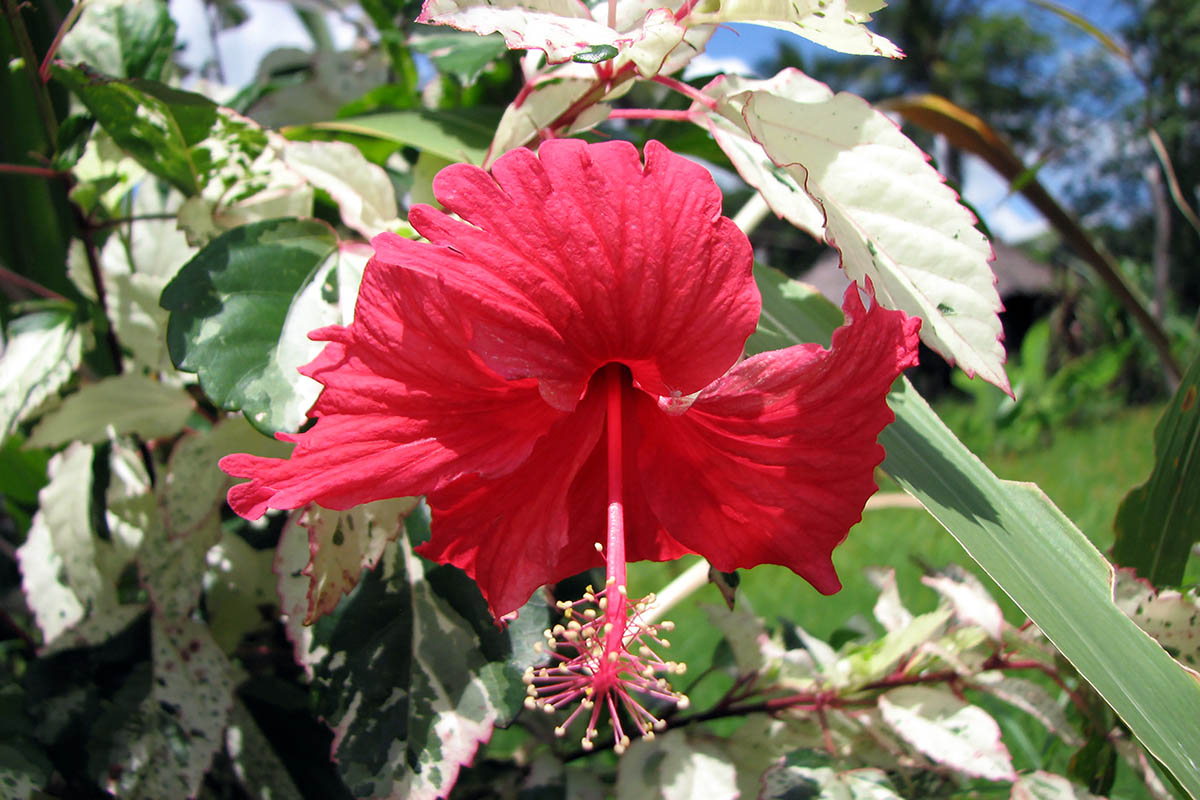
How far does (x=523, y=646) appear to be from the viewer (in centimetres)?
47

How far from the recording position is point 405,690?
46 centimetres

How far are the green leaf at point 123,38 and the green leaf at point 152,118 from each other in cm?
13

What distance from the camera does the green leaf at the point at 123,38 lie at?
0.60 m

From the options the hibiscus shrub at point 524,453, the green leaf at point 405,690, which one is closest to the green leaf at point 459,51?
the hibiscus shrub at point 524,453

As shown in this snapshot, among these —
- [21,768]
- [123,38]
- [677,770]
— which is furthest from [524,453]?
[123,38]

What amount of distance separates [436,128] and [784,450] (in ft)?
1.20

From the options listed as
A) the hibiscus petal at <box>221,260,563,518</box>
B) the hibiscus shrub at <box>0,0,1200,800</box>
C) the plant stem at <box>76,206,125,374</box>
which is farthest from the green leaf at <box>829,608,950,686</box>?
the plant stem at <box>76,206,125,374</box>

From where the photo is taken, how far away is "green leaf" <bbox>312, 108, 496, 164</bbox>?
1.78 feet

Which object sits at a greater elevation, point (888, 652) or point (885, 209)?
point (885, 209)

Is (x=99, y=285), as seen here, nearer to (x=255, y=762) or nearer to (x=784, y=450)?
(x=255, y=762)

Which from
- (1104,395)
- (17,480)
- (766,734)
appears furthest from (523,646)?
(1104,395)

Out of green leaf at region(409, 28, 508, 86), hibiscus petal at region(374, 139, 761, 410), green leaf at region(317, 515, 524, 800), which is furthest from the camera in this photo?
green leaf at region(409, 28, 508, 86)

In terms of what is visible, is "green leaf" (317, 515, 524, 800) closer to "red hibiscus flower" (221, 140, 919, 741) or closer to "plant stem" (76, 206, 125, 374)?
"red hibiscus flower" (221, 140, 919, 741)

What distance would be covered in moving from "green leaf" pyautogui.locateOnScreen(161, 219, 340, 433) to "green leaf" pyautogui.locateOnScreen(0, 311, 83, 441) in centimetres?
16
